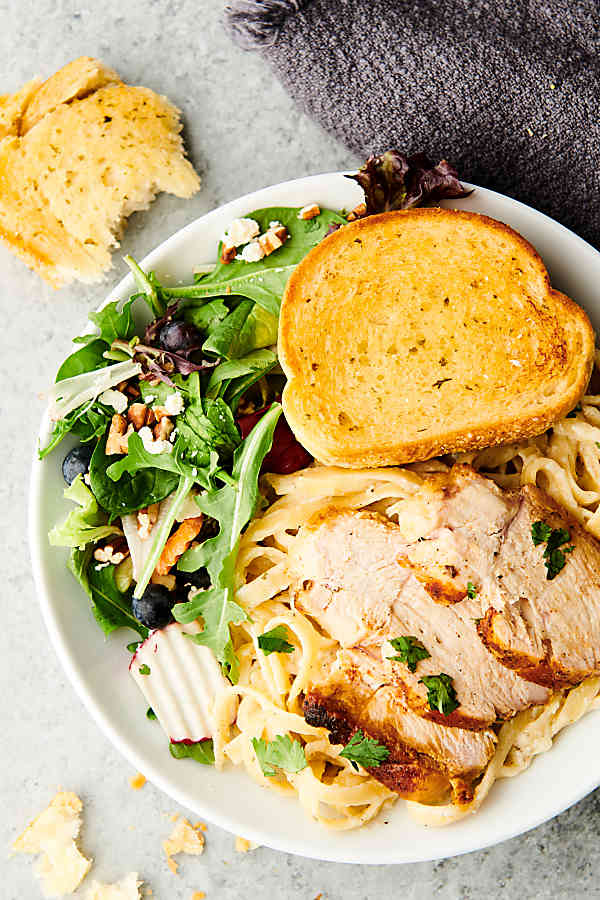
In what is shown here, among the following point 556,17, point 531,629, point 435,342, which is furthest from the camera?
point 556,17

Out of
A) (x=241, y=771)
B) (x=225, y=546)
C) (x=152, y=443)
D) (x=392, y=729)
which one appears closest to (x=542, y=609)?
(x=392, y=729)

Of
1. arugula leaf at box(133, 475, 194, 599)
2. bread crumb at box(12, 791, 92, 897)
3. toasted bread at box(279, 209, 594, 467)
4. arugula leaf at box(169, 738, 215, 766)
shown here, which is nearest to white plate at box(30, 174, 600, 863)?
arugula leaf at box(169, 738, 215, 766)

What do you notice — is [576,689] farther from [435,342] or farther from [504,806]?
[435,342]

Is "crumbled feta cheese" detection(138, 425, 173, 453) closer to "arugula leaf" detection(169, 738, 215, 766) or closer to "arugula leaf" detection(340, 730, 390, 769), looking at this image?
"arugula leaf" detection(169, 738, 215, 766)

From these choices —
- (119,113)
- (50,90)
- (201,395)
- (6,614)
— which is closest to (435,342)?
(201,395)

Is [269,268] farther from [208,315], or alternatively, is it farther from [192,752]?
[192,752]

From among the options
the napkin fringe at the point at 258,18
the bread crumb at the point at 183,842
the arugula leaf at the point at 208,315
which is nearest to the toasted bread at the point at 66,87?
the napkin fringe at the point at 258,18
